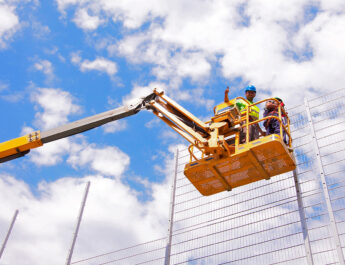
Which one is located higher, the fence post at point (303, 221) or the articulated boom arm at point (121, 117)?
the articulated boom arm at point (121, 117)

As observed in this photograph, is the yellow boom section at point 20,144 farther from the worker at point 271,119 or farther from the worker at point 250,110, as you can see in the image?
the worker at point 271,119

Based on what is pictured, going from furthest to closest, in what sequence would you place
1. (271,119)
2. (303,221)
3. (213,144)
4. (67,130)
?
1. (67,130)
2. (271,119)
3. (213,144)
4. (303,221)

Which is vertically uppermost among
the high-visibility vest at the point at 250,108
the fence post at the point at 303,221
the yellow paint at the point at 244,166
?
the high-visibility vest at the point at 250,108

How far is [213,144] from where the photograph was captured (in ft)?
30.5

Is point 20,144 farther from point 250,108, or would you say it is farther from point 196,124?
point 250,108

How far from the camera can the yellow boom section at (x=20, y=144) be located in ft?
34.7

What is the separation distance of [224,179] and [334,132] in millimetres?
2629

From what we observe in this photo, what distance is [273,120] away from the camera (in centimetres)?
960

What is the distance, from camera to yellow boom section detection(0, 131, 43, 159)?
1058 centimetres

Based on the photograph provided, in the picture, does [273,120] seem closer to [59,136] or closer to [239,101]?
[239,101]

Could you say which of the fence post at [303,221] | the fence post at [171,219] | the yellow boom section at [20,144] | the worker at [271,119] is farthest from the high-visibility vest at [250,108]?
the yellow boom section at [20,144]

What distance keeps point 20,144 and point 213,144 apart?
4.83m

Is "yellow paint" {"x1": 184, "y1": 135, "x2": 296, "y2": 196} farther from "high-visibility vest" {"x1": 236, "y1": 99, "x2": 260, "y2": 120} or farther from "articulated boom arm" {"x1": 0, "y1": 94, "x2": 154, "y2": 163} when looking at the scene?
"articulated boom arm" {"x1": 0, "y1": 94, "x2": 154, "y2": 163}

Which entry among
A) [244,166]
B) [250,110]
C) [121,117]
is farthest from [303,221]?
[121,117]
